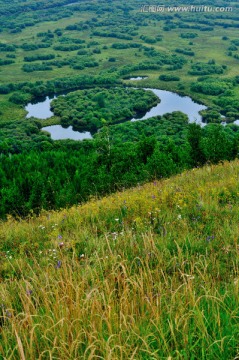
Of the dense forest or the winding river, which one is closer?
the dense forest

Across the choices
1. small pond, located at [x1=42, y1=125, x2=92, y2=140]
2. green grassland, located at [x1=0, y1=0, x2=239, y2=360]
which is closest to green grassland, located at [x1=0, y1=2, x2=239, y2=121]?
green grassland, located at [x1=0, y1=0, x2=239, y2=360]

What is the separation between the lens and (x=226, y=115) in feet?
319

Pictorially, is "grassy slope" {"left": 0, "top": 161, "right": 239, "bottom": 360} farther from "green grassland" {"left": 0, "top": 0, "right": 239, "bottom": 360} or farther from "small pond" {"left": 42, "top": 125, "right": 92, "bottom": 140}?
"small pond" {"left": 42, "top": 125, "right": 92, "bottom": 140}

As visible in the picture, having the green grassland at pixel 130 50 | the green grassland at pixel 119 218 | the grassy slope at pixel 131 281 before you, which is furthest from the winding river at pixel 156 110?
the grassy slope at pixel 131 281

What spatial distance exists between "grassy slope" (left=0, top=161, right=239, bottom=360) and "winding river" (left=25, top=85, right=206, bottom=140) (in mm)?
81759

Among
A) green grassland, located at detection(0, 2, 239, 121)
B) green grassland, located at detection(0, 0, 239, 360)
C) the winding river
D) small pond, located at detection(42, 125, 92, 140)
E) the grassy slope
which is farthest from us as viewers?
green grassland, located at detection(0, 2, 239, 121)

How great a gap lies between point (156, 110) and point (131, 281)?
4029 inches

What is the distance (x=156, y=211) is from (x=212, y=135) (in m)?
36.2

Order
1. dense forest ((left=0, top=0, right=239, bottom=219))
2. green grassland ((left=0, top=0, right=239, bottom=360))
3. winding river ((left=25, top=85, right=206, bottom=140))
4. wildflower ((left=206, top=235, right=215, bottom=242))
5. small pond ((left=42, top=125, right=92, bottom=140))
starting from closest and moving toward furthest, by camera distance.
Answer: green grassland ((left=0, top=0, right=239, bottom=360))
wildflower ((left=206, top=235, right=215, bottom=242))
dense forest ((left=0, top=0, right=239, bottom=219))
small pond ((left=42, top=125, right=92, bottom=140))
winding river ((left=25, top=85, right=206, bottom=140))

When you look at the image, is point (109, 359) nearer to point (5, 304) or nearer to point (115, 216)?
point (5, 304)

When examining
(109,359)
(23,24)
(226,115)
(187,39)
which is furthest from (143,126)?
(23,24)

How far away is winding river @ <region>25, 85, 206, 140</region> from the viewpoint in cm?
9136

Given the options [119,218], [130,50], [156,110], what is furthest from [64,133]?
[119,218]

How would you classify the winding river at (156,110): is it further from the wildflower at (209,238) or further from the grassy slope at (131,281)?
the wildflower at (209,238)
